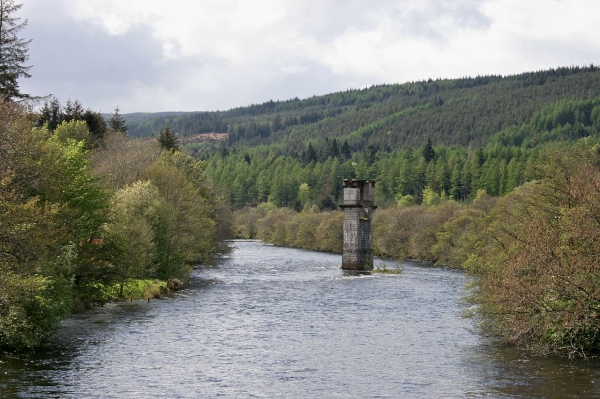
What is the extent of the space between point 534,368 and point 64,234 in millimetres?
25578

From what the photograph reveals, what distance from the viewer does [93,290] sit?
5438cm

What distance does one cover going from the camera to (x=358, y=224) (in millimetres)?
103312

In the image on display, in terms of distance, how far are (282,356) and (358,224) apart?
212 feet

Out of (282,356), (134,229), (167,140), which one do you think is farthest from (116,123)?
(282,356)

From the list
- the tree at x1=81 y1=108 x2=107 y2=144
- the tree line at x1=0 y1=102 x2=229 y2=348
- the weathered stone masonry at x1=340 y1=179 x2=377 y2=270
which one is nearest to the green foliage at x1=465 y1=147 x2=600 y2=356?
the tree line at x1=0 y1=102 x2=229 y2=348

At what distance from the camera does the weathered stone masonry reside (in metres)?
102

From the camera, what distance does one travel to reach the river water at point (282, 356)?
3159 centimetres

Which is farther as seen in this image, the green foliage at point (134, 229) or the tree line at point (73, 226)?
the green foliage at point (134, 229)

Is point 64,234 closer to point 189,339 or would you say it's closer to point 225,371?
point 189,339

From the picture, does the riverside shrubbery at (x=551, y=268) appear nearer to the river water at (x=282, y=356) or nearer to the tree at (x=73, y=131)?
the river water at (x=282, y=356)

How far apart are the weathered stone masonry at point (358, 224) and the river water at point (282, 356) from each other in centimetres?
3733

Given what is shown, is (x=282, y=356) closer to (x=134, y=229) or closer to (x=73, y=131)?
(x=134, y=229)

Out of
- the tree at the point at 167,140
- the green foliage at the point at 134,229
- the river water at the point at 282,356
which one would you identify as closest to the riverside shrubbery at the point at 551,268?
the river water at the point at 282,356

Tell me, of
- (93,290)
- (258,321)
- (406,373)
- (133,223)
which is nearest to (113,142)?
(133,223)
